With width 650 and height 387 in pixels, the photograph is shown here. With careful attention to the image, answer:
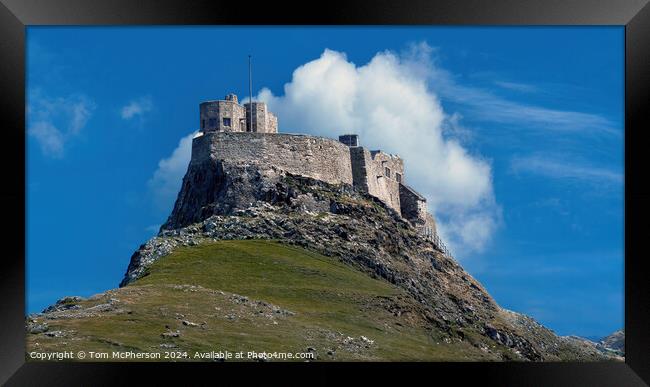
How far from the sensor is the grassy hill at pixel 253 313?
67812mm

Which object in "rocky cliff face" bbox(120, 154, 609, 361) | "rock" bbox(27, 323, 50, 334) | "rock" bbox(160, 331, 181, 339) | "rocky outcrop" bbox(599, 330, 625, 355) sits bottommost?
"rock" bbox(160, 331, 181, 339)

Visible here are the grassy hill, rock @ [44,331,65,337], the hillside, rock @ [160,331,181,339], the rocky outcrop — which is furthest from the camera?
the rocky outcrop

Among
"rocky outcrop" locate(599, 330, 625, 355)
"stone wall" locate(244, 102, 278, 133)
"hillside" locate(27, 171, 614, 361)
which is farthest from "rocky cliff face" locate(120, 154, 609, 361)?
"stone wall" locate(244, 102, 278, 133)

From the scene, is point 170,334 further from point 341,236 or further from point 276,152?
point 276,152

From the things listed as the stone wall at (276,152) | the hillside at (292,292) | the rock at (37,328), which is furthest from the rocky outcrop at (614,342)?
the rock at (37,328)

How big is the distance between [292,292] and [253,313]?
8550mm

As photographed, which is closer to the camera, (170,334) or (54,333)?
(54,333)

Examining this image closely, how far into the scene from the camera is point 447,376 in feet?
140

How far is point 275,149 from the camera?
101m

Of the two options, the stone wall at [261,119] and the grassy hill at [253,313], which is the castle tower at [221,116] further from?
the grassy hill at [253,313]

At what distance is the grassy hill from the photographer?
6781cm

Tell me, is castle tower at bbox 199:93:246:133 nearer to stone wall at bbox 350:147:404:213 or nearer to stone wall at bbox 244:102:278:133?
stone wall at bbox 244:102:278:133
